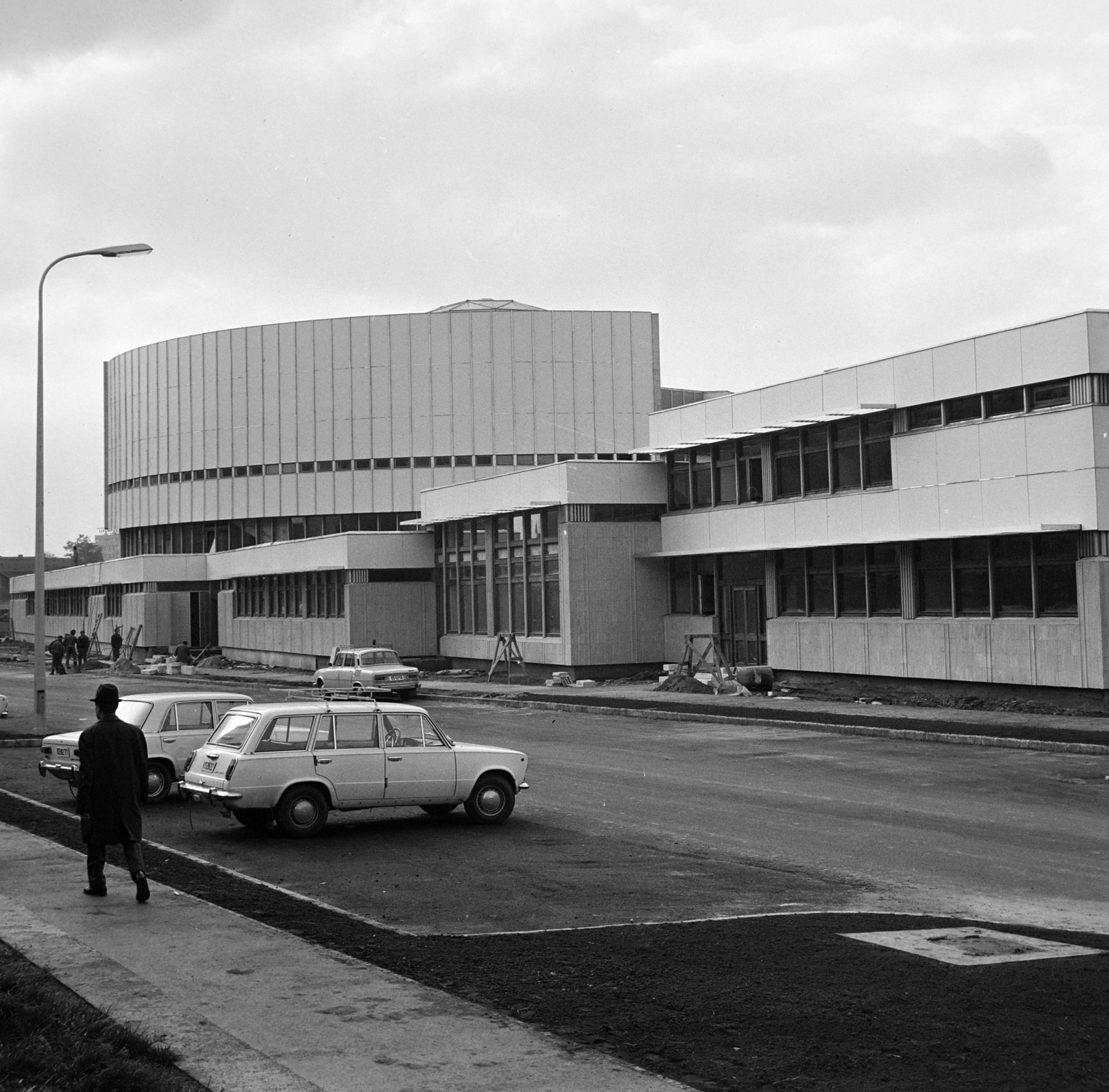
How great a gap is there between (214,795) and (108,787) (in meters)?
3.89

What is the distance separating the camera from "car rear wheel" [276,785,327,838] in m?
15.4

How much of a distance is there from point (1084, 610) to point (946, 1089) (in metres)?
23.7

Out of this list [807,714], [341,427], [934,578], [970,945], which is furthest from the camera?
[341,427]

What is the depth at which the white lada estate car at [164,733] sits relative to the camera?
19.1m

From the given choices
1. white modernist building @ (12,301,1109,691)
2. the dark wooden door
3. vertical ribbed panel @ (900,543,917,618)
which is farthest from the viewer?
the dark wooden door

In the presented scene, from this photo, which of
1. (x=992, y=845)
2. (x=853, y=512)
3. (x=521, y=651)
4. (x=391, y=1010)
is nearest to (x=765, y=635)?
(x=853, y=512)

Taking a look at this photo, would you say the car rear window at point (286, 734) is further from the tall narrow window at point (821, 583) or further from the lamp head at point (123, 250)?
the tall narrow window at point (821, 583)

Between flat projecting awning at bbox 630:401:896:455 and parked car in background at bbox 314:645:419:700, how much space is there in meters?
9.90

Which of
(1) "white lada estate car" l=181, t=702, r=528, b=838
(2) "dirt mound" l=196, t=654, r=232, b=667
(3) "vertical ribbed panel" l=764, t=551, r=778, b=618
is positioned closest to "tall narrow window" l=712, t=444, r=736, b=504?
(3) "vertical ribbed panel" l=764, t=551, r=778, b=618

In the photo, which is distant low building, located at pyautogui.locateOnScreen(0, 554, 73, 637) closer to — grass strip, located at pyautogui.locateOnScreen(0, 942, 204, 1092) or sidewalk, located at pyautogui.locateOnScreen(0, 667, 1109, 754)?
sidewalk, located at pyautogui.locateOnScreen(0, 667, 1109, 754)

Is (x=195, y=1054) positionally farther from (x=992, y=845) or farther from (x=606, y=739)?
(x=606, y=739)

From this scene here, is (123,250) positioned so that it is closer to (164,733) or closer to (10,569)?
(164,733)

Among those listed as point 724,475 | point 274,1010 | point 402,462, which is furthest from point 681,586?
point 274,1010

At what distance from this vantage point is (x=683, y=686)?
38.8 meters
